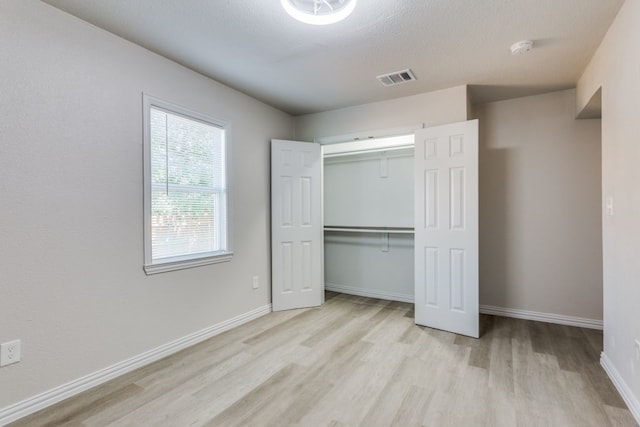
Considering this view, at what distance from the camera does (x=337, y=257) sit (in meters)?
4.79

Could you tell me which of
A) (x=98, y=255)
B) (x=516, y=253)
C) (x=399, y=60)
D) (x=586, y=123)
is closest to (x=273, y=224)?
(x=98, y=255)

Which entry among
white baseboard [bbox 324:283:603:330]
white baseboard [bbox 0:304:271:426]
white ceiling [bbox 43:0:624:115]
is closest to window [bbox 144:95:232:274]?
white ceiling [bbox 43:0:624:115]

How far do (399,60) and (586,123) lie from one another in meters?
2.24

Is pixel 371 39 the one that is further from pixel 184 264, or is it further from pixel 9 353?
pixel 9 353

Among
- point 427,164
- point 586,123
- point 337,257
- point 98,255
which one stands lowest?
point 337,257

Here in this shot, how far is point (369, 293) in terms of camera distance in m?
4.48

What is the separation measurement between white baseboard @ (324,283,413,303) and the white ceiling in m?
2.62

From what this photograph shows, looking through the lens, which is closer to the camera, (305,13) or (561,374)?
(305,13)

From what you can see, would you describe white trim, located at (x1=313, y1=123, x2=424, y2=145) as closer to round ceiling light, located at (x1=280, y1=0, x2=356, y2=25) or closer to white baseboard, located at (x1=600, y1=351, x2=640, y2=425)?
round ceiling light, located at (x1=280, y1=0, x2=356, y2=25)

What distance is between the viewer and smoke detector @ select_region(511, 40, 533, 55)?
2.36 meters

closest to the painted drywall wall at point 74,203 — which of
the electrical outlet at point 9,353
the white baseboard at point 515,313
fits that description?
the electrical outlet at point 9,353

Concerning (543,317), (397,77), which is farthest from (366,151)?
(543,317)

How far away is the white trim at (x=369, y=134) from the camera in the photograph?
11.5ft

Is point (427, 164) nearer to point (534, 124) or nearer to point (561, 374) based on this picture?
point (534, 124)
